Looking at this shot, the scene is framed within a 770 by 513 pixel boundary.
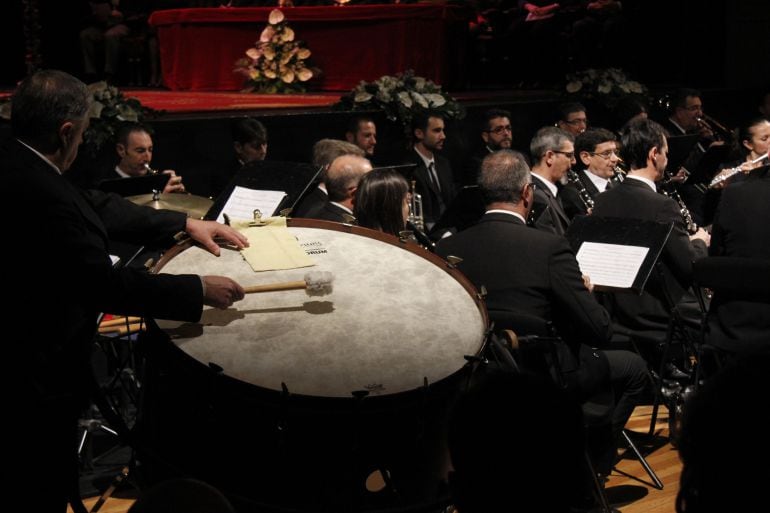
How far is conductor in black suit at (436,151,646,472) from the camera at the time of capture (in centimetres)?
372

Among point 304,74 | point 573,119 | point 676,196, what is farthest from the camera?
point 304,74

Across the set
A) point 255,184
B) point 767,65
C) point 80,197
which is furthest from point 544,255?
point 767,65

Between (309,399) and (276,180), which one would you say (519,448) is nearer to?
(309,399)

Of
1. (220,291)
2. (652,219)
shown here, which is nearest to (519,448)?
(220,291)

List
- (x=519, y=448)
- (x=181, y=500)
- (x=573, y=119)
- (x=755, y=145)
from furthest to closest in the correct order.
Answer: (x=573, y=119)
(x=755, y=145)
(x=181, y=500)
(x=519, y=448)

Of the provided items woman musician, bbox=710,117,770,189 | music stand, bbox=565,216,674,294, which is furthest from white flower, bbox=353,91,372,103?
music stand, bbox=565,216,674,294

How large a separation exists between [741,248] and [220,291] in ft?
9.67

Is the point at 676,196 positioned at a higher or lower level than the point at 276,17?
lower

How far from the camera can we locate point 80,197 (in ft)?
8.38

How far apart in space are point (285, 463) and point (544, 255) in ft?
5.62

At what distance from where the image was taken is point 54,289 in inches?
95.2

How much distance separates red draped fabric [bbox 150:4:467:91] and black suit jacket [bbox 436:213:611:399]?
18.8 ft

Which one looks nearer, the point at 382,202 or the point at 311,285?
the point at 311,285

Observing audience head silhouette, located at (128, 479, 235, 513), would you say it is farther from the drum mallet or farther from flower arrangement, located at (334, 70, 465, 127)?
flower arrangement, located at (334, 70, 465, 127)
